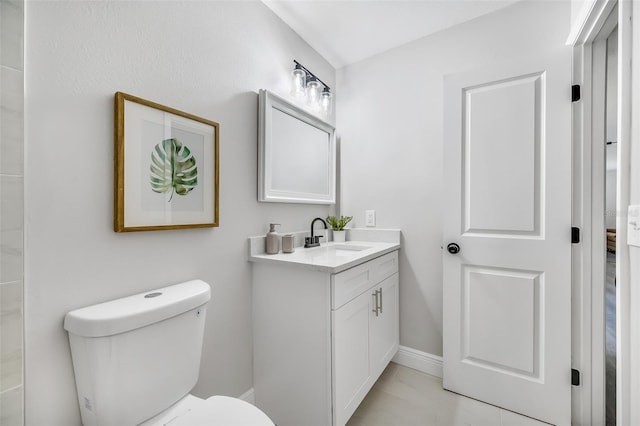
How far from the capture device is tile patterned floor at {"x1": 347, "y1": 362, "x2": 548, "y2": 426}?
1.47 meters

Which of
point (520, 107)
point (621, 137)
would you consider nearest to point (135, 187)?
point (621, 137)

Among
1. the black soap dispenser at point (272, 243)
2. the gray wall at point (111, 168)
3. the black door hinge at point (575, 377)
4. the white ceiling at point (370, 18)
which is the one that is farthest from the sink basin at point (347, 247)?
the white ceiling at point (370, 18)

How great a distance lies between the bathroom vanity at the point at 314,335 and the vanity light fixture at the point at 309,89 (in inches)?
44.1

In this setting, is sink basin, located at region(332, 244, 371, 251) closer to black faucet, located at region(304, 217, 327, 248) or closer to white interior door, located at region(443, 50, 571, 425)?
black faucet, located at region(304, 217, 327, 248)

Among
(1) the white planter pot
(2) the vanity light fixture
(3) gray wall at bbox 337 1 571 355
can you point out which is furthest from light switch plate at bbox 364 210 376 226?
(2) the vanity light fixture

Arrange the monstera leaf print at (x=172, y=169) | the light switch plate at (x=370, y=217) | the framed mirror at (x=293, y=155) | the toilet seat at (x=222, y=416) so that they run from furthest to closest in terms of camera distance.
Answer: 1. the light switch plate at (x=370, y=217)
2. the framed mirror at (x=293, y=155)
3. the monstera leaf print at (x=172, y=169)
4. the toilet seat at (x=222, y=416)

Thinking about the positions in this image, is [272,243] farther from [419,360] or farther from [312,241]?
[419,360]

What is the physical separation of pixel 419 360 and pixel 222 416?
152cm

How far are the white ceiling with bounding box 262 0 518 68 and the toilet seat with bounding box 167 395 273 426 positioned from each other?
2044 mm

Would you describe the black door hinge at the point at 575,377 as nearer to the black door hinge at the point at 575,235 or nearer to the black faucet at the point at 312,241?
the black door hinge at the point at 575,235

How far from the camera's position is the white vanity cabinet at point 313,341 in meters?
1.24

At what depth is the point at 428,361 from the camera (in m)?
1.92

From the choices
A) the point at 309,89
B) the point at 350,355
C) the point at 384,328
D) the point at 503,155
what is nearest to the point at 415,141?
the point at 503,155

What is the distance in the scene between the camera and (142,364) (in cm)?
92
